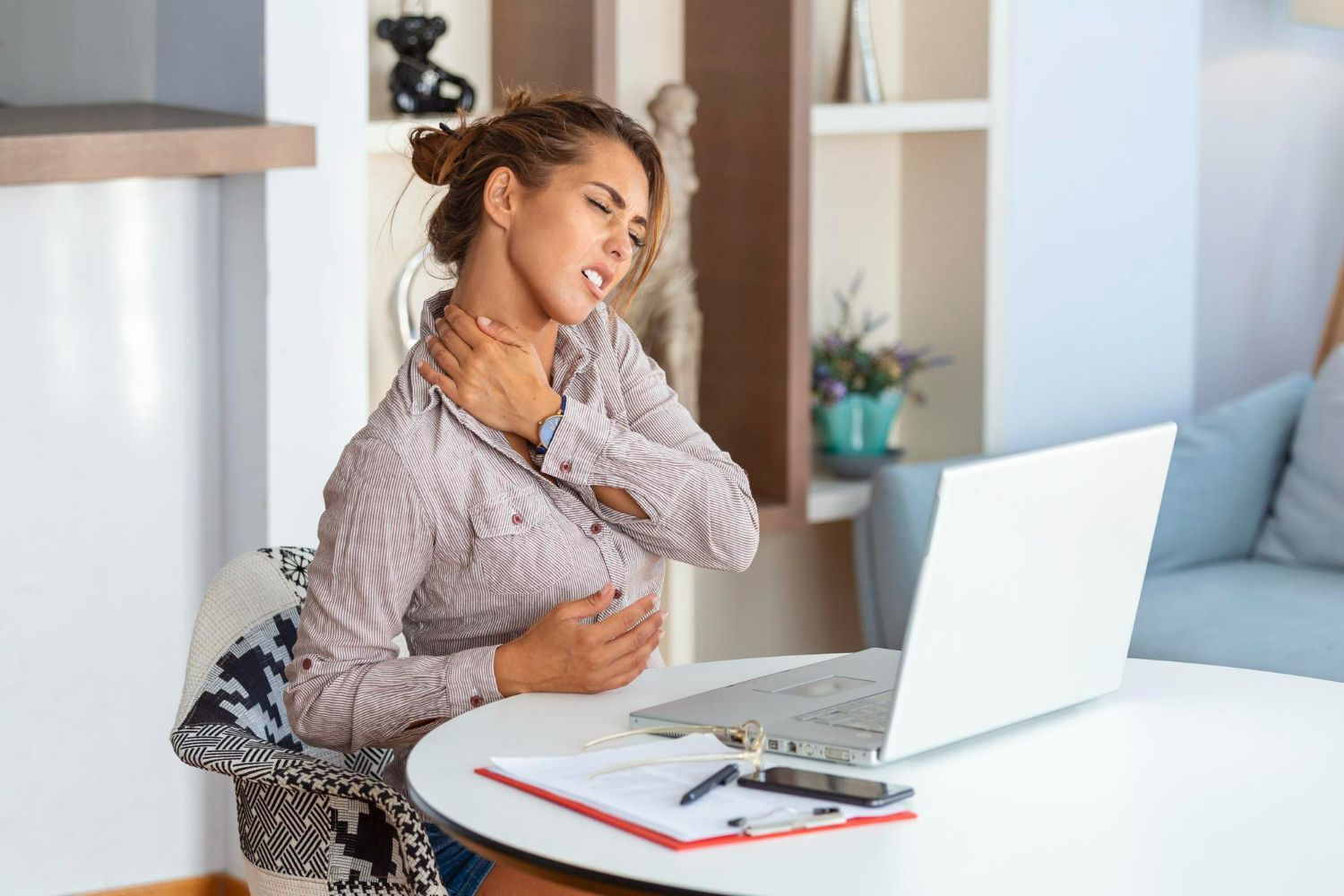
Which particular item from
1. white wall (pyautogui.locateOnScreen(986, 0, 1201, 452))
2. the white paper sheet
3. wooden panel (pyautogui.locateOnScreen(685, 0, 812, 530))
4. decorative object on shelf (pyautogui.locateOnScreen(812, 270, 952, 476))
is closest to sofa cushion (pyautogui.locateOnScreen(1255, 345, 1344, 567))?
white wall (pyautogui.locateOnScreen(986, 0, 1201, 452))

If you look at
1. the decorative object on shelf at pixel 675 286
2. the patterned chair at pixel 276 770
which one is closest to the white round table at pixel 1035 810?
the patterned chair at pixel 276 770

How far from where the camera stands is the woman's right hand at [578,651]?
4.73 ft

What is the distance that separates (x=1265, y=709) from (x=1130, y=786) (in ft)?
0.93

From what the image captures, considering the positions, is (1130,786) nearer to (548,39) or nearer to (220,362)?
(220,362)

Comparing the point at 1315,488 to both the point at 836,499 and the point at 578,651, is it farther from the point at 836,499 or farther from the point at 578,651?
Result: the point at 578,651

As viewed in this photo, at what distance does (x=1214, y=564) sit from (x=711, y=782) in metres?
2.43

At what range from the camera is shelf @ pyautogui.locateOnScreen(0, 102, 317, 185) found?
2191 millimetres

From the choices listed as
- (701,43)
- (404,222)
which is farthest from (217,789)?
(701,43)

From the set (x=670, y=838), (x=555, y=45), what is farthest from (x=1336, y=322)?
(x=670, y=838)

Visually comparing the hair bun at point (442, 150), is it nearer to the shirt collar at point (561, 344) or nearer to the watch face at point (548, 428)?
the shirt collar at point (561, 344)

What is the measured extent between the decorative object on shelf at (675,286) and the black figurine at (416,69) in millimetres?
408

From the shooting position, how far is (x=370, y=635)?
1.50 metres

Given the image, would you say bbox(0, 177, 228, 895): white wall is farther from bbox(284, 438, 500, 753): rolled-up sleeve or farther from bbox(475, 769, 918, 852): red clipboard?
bbox(475, 769, 918, 852): red clipboard

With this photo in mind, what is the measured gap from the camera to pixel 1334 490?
322cm
